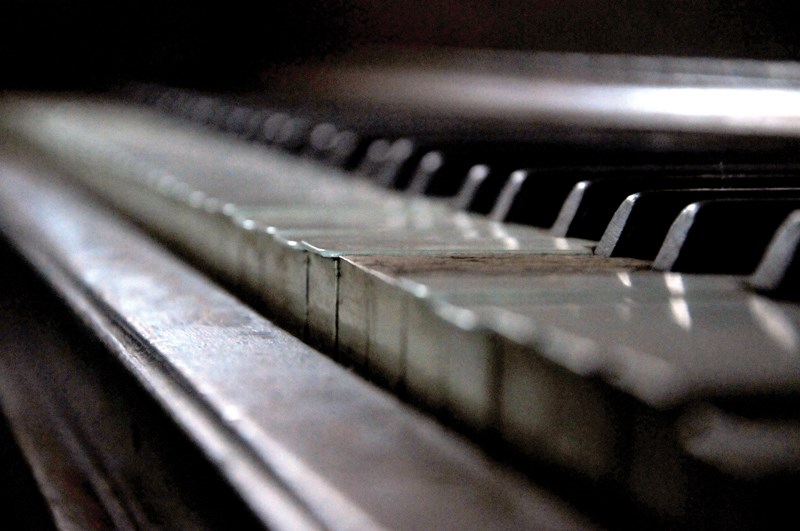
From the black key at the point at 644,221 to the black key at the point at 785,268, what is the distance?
0.44 feet

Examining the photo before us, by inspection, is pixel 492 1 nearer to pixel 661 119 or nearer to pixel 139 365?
pixel 661 119

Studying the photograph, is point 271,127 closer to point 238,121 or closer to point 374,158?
point 238,121

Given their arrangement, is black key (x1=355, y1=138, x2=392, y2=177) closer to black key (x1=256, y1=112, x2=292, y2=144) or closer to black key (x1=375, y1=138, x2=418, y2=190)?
black key (x1=375, y1=138, x2=418, y2=190)

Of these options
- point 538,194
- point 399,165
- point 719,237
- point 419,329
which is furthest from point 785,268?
point 399,165

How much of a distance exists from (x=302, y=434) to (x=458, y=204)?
19.8 inches

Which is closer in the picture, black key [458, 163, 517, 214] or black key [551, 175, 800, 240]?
black key [551, 175, 800, 240]

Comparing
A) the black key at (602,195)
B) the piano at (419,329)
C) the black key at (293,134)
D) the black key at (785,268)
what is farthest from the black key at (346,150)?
the black key at (785,268)

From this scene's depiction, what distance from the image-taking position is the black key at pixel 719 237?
60 cm

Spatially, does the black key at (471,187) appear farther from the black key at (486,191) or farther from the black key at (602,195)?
the black key at (602,195)

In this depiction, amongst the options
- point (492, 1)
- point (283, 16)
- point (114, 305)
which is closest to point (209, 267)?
point (114, 305)

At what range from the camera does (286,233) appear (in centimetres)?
76

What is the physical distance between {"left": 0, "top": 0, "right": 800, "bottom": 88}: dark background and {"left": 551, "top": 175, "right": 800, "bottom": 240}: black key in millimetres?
661

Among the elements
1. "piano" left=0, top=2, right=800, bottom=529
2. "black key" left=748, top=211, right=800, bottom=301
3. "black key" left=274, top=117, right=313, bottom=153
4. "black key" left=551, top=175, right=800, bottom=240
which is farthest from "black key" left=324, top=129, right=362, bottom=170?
"black key" left=748, top=211, right=800, bottom=301

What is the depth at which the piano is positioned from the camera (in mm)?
390
